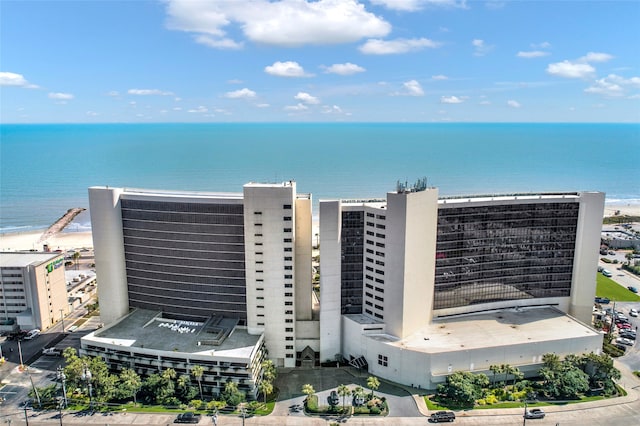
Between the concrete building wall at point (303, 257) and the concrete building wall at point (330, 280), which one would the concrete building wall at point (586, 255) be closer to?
the concrete building wall at point (330, 280)

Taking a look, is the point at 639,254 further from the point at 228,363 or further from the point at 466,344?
the point at 228,363

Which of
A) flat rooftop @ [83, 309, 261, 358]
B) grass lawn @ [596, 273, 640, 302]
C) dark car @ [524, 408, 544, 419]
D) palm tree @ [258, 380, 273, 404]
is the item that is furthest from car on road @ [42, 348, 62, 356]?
grass lawn @ [596, 273, 640, 302]

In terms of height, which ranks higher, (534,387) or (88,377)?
(88,377)

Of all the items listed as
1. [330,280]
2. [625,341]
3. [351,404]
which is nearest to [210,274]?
[330,280]

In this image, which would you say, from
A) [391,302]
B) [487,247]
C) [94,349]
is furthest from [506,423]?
[94,349]

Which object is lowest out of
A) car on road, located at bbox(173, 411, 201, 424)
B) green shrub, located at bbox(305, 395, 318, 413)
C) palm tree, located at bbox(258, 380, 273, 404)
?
car on road, located at bbox(173, 411, 201, 424)

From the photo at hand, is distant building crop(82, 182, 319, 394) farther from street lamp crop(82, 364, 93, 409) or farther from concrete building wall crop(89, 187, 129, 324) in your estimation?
street lamp crop(82, 364, 93, 409)

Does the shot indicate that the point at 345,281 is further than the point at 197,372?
Yes

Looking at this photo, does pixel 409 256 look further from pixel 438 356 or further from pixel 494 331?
pixel 494 331
